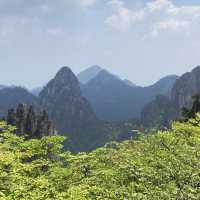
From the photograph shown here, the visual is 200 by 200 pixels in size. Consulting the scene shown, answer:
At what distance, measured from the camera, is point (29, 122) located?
153 metres

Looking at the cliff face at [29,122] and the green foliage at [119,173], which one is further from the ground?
the green foliage at [119,173]

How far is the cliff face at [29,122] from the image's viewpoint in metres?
151

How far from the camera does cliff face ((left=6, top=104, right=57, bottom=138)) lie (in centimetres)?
15125

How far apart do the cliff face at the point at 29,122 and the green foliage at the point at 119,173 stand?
10716 centimetres

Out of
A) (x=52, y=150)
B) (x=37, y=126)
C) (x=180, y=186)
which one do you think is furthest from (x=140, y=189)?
(x=37, y=126)

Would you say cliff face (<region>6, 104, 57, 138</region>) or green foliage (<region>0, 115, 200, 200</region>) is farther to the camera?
cliff face (<region>6, 104, 57, 138</region>)

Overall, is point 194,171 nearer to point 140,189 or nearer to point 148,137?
point 140,189

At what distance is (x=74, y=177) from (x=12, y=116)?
11766 cm

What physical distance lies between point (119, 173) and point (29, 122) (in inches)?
4803

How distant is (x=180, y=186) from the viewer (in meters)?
29.0

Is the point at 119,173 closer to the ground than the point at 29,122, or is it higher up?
higher up

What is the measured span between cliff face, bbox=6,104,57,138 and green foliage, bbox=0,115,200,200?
107157 millimetres

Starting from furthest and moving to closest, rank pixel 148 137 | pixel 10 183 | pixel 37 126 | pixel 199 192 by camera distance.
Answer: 1. pixel 37 126
2. pixel 148 137
3. pixel 10 183
4. pixel 199 192

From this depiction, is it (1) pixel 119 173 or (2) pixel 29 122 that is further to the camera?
(2) pixel 29 122
